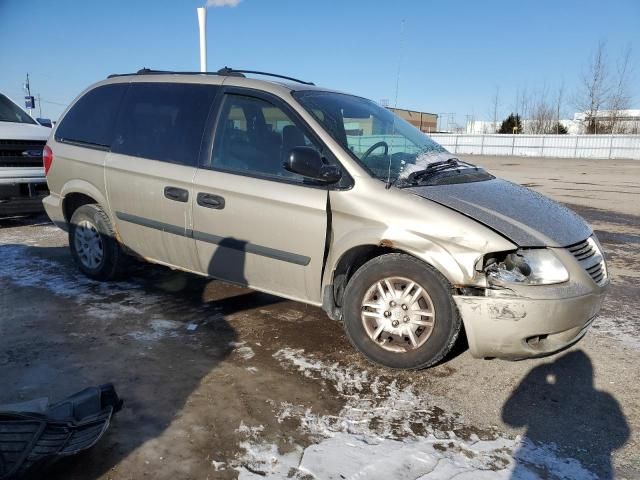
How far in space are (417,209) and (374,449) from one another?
1422 mm

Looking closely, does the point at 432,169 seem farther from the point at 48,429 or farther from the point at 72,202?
the point at 72,202

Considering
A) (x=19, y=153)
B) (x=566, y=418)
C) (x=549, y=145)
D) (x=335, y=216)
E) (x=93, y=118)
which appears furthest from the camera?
(x=549, y=145)

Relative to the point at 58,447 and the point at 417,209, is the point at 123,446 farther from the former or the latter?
the point at 417,209

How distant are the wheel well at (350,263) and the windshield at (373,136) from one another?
0.48m

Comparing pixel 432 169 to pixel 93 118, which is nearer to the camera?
pixel 432 169

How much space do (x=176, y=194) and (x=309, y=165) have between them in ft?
4.26

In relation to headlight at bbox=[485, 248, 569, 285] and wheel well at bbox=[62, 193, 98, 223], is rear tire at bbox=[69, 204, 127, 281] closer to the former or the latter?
wheel well at bbox=[62, 193, 98, 223]

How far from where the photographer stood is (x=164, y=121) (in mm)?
4289

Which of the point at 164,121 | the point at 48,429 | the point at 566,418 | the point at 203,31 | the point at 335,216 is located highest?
the point at 203,31

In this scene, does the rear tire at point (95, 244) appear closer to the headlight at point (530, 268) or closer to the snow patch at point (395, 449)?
the snow patch at point (395, 449)

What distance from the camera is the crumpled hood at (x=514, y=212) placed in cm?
303

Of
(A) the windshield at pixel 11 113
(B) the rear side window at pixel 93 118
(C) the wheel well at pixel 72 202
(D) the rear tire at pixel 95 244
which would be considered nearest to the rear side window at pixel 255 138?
(B) the rear side window at pixel 93 118

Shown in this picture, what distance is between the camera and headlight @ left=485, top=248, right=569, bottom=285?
2.95 meters

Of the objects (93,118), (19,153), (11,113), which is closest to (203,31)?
(11,113)
